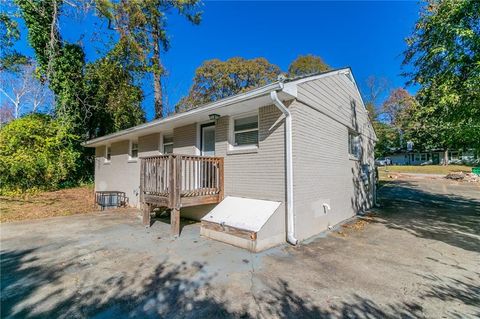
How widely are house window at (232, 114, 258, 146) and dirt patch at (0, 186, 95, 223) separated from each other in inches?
288

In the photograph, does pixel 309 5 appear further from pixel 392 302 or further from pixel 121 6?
pixel 392 302

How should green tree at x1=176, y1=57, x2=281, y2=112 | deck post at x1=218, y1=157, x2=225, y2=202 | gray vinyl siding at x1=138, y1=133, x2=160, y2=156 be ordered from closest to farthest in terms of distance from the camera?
deck post at x1=218, y1=157, x2=225, y2=202
gray vinyl siding at x1=138, y1=133, x2=160, y2=156
green tree at x1=176, y1=57, x2=281, y2=112

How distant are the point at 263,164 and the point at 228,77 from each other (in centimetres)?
1746

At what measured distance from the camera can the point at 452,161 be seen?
42719 millimetres

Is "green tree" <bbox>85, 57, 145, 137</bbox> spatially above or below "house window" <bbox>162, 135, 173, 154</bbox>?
above

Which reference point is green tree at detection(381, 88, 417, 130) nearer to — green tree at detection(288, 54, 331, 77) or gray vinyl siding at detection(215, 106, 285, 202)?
green tree at detection(288, 54, 331, 77)

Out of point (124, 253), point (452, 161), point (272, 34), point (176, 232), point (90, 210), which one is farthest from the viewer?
point (452, 161)

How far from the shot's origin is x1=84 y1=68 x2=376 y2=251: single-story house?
527 cm

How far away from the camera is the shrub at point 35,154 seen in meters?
12.0

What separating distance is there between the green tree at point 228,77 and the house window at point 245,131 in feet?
49.4

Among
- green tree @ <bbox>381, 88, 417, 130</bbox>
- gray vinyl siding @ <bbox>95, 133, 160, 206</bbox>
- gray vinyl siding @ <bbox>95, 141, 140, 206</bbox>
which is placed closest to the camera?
gray vinyl siding @ <bbox>95, 133, 160, 206</bbox>

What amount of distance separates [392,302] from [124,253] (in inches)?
180

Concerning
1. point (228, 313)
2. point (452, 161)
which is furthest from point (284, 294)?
point (452, 161)

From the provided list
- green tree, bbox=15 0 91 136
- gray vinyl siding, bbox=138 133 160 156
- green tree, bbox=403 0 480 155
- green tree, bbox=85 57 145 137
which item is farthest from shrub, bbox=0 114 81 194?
green tree, bbox=403 0 480 155
